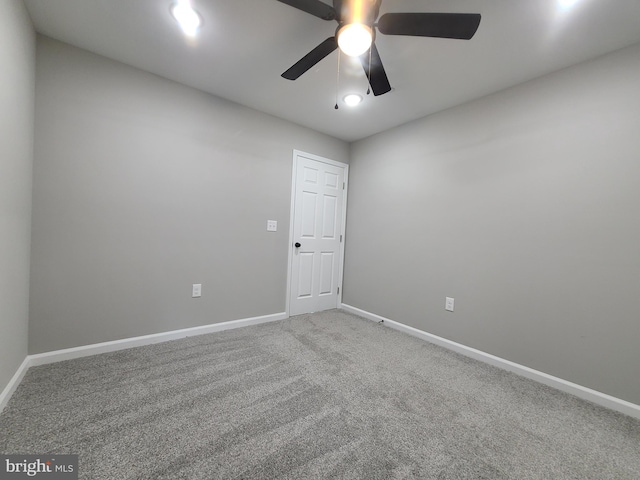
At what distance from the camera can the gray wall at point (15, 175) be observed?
1396 millimetres

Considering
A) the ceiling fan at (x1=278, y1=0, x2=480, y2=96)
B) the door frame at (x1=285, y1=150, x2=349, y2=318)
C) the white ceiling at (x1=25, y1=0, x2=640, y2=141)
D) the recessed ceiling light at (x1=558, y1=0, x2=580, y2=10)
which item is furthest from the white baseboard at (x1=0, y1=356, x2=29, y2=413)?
the recessed ceiling light at (x1=558, y1=0, x2=580, y2=10)

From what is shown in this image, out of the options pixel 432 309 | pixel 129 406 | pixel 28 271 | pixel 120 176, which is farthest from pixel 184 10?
pixel 432 309

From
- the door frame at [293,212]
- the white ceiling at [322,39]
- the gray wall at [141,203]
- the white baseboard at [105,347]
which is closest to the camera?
the white ceiling at [322,39]

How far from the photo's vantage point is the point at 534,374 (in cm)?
204

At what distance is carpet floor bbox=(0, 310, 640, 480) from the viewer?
120cm

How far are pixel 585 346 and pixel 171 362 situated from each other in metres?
3.10

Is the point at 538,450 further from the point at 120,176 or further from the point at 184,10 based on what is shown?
the point at 120,176

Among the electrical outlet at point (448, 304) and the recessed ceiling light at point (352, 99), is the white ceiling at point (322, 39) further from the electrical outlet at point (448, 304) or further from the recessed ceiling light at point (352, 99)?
the electrical outlet at point (448, 304)

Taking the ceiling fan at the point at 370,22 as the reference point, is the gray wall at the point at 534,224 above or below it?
below

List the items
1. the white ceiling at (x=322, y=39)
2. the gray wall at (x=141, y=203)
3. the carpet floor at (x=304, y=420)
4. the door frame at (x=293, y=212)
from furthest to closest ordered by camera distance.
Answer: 1. the door frame at (x=293, y=212)
2. the gray wall at (x=141, y=203)
3. the white ceiling at (x=322, y=39)
4. the carpet floor at (x=304, y=420)

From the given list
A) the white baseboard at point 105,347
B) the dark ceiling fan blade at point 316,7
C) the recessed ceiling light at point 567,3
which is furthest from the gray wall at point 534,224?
the white baseboard at point 105,347

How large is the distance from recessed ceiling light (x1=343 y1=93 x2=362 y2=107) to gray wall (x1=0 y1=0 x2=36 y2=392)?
7.33 ft

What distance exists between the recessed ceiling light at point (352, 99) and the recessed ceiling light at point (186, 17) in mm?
1325

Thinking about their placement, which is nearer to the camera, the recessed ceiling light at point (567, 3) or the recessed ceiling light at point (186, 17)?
the recessed ceiling light at point (567, 3)
